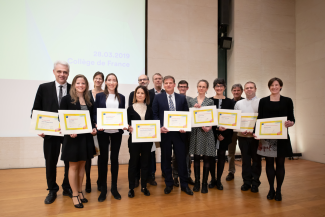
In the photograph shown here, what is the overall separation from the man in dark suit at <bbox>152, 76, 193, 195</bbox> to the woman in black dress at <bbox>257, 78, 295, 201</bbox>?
1102 mm

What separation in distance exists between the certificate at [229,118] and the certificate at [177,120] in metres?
0.56

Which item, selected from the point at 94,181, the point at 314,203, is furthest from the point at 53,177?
the point at 314,203

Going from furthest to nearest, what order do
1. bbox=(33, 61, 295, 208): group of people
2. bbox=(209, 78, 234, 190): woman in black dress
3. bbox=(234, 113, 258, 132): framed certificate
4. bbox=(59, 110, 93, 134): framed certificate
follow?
Answer: 1. bbox=(209, 78, 234, 190): woman in black dress
2. bbox=(234, 113, 258, 132): framed certificate
3. bbox=(33, 61, 295, 208): group of people
4. bbox=(59, 110, 93, 134): framed certificate

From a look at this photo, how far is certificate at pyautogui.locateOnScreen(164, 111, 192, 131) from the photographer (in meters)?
2.62

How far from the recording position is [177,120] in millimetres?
2629

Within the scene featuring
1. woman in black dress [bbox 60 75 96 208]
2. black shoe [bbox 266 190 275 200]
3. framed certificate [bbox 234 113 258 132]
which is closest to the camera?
woman in black dress [bbox 60 75 96 208]

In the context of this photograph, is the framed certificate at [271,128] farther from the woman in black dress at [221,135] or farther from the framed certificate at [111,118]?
the framed certificate at [111,118]

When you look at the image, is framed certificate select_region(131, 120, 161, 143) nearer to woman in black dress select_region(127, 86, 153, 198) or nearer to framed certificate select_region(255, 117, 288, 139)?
woman in black dress select_region(127, 86, 153, 198)

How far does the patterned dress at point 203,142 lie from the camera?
110 inches

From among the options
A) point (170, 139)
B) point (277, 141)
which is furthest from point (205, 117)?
point (277, 141)

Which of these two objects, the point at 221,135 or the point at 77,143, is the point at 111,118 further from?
the point at 221,135

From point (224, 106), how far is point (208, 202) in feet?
4.61

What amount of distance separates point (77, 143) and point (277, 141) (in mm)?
2613

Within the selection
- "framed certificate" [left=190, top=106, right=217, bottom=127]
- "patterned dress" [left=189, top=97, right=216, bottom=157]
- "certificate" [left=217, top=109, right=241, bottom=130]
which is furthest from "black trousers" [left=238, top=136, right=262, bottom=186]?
"framed certificate" [left=190, top=106, right=217, bottom=127]
